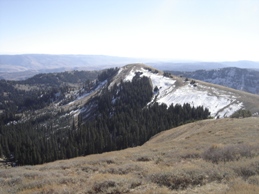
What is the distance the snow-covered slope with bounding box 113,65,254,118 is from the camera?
118m

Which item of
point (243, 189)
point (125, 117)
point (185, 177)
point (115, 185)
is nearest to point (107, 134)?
point (125, 117)

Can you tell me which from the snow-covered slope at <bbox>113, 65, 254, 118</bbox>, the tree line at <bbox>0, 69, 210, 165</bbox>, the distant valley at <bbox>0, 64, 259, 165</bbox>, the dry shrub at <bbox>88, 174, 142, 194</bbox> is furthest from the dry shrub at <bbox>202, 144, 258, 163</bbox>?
the snow-covered slope at <bbox>113, 65, 254, 118</bbox>

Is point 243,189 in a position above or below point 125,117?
above

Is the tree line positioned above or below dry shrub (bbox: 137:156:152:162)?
below

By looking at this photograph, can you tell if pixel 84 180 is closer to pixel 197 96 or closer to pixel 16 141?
pixel 16 141

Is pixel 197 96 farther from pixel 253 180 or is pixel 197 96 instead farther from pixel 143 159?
pixel 253 180

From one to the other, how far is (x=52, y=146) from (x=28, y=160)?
39.8 ft

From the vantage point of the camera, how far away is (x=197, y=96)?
463 feet

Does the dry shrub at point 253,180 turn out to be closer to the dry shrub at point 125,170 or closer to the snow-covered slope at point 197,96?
the dry shrub at point 125,170

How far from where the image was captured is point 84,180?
18141 millimetres

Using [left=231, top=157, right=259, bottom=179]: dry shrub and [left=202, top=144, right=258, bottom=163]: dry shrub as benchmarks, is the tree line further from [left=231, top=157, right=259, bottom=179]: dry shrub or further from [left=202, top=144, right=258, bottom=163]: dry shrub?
[left=231, top=157, right=259, bottom=179]: dry shrub

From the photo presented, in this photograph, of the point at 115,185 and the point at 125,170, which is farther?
the point at 125,170

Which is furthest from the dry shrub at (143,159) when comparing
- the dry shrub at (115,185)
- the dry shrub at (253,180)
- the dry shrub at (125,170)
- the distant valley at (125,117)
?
the distant valley at (125,117)

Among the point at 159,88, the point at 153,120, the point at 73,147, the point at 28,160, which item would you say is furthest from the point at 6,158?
the point at 159,88
